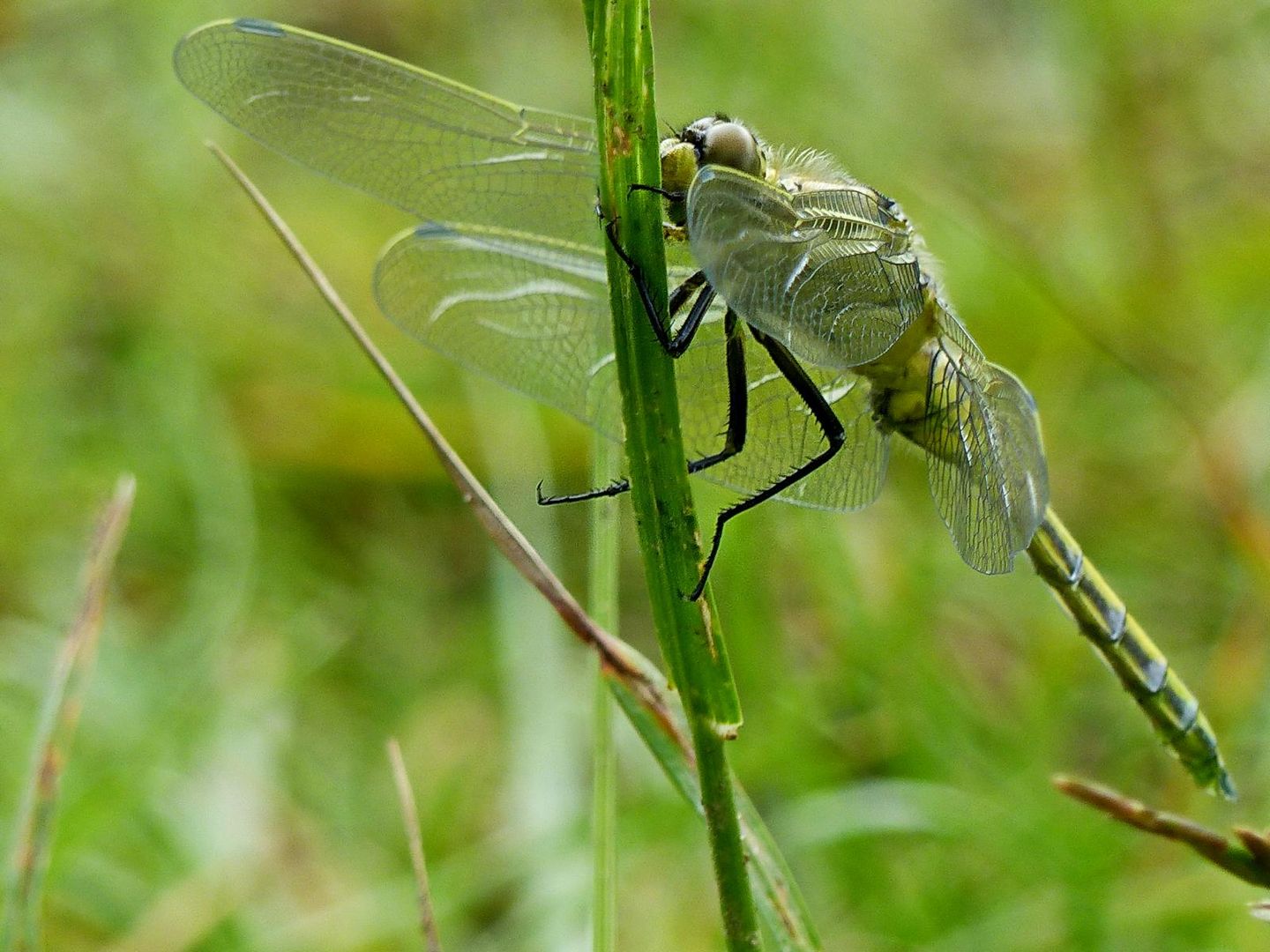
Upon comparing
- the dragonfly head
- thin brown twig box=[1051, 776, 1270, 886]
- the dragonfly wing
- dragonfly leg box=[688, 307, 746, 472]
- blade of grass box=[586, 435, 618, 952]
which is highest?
the dragonfly wing

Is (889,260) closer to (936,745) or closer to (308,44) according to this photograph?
(308,44)

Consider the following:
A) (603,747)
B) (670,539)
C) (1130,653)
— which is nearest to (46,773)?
(603,747)

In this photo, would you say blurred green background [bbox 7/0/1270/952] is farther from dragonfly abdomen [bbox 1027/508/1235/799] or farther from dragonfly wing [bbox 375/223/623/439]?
dragonfly wing [bbox 375/223/623/439]

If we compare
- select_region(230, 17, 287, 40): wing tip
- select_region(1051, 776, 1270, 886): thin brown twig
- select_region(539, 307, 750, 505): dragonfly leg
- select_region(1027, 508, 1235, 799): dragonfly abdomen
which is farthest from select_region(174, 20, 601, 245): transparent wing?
select_region(1051, 776, 1270, 886): thin brown twig

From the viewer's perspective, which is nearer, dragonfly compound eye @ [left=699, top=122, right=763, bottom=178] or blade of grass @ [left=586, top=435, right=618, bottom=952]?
blade of grass @ [left=586, top=435, right=618, bottom=952]

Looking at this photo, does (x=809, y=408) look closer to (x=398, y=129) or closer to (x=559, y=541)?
(x=398, y=129)

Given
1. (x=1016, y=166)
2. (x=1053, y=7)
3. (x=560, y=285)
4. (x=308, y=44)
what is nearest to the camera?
(x=308, y=44)

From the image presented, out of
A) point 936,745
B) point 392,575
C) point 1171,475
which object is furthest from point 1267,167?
point 392,575
